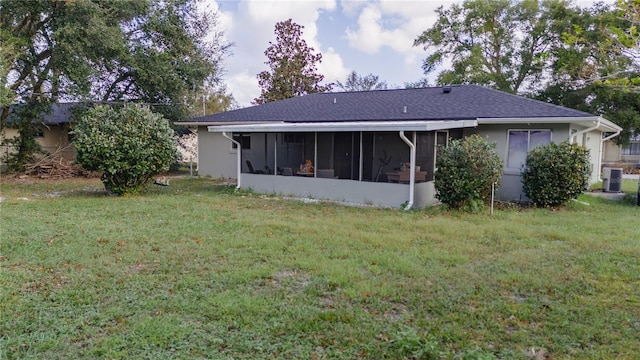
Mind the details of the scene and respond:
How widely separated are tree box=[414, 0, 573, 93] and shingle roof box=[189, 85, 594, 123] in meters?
11.7

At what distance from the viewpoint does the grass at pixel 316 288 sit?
330 centimetres

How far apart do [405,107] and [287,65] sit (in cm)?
1740

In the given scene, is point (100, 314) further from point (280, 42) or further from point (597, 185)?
point (280, 42)

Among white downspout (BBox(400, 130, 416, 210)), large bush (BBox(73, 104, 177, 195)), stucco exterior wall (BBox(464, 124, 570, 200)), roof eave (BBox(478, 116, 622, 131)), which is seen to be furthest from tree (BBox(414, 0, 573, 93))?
large bush (BBox(73, 104, 177, 195))

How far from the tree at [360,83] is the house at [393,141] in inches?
1050

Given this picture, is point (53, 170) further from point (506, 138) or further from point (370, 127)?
point (506, 138)

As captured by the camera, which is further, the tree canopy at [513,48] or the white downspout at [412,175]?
the tree canopy at [513,48]

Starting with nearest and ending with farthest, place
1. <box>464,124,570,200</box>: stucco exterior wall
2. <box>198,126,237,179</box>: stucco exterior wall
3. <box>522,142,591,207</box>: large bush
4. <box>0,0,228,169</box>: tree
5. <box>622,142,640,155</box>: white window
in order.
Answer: <box>522,142,591,207</box>: large bush, <box>464,124,570,200</box>: stucco exterior wall, <box>0,0,228,169</box>: tree, <box>198,126,237,179</box>: stucco exterior wall, <box>622,142,640,155</box>: white window

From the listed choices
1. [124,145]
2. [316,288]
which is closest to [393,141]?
[124,145]

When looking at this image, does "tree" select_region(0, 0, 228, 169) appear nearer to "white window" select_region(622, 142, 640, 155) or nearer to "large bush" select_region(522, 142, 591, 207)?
"large bush" select_region(522, 142, 591, 207)

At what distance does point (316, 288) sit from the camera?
454cm

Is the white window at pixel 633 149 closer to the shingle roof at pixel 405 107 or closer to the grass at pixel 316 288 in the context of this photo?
the shingle roof at pixel 405 107

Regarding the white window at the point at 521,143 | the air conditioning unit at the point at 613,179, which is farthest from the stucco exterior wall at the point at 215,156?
the air conditioning unit at the point at 613,179

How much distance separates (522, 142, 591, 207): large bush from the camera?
9.58m
